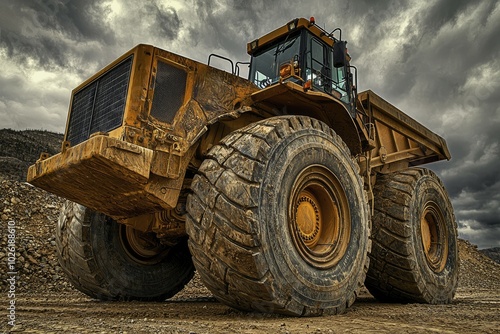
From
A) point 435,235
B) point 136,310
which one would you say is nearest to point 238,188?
point 136,310

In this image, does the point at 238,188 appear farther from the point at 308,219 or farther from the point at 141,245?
the point at 141,245

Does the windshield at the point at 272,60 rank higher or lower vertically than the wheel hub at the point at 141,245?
higher

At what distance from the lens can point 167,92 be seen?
12.1 feet

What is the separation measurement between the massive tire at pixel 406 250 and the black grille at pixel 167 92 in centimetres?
323

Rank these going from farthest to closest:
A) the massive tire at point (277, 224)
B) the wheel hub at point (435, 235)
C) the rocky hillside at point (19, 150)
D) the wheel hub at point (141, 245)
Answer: the rocky hillside at point (19, 150), the wheel hub at point (435, 235), the wheel hub at point (141, 245), the massive tire at point (277, 224)

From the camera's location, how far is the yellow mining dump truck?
3.11 meters

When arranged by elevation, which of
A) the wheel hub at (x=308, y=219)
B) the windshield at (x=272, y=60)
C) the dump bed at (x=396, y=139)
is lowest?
the wheel hub at (x=308, y=219)

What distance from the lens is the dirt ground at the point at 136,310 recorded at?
101 inches

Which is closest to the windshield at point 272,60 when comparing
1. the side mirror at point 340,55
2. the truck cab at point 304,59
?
the truck cab at point 304,59

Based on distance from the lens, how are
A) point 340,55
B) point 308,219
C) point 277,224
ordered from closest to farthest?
point 277,224 → point 308,219 → point 340,55

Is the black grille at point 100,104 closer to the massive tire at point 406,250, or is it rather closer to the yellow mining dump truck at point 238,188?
the yellow mining dump truck at point 238,188

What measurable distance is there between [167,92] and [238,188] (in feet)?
3.87


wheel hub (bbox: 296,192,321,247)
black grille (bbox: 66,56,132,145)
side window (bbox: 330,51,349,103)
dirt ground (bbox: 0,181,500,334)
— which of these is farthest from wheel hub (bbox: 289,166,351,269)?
side window (bbox: 330,51,349,103)

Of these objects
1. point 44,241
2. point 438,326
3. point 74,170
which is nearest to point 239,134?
point 74,170
